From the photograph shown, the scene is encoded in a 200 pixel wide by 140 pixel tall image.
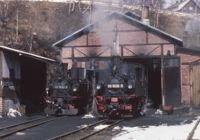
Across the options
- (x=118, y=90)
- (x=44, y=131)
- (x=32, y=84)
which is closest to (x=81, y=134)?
(x=44, y=131)

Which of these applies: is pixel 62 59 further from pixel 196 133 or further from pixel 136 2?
pixel 136 2

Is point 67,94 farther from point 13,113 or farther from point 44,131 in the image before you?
point 44,131

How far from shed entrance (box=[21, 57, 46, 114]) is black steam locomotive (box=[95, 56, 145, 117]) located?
275 inches

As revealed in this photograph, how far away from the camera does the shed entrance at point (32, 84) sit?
28.0 meters

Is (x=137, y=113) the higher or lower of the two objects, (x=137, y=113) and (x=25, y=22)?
the lower

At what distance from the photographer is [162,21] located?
64.9 metres

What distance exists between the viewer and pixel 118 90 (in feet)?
70.4

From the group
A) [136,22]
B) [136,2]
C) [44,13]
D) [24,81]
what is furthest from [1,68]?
[136,2]

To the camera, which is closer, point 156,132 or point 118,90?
point 156,132

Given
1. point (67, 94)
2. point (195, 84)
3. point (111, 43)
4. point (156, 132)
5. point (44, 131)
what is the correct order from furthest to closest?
point (195, 84), point (111, 43), point (67, 94), point (44, 131), point (156, 132)

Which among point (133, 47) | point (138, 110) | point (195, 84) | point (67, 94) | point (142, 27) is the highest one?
point (142, 27)

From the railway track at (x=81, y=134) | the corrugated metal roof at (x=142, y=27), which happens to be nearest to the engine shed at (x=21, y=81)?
the corrugated metal roof at (x=142, y=27)

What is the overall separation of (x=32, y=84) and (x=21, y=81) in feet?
6.90

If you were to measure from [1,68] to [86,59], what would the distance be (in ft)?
24.0
